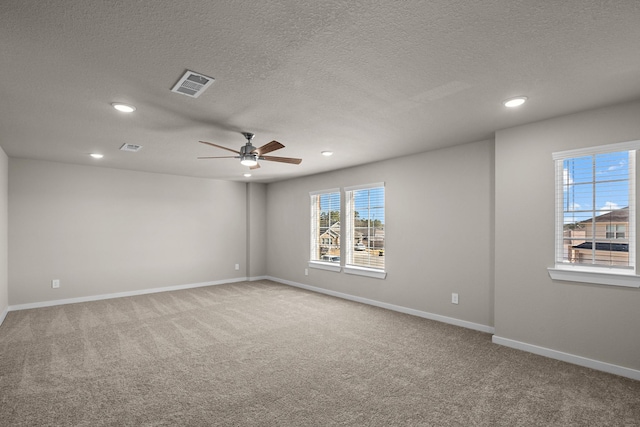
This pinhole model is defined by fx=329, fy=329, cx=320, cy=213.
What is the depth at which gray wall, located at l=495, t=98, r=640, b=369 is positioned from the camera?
10.0 ft

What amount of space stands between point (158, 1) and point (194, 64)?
0.64m

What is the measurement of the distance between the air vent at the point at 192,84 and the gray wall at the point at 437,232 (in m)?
3.48

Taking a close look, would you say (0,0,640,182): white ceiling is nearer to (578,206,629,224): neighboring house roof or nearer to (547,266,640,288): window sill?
(578,206,629,224): neighboring house roof

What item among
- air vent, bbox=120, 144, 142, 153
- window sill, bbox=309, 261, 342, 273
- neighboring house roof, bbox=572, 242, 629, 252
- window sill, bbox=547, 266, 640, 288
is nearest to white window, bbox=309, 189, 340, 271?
window sill, bbox=309, 261, 342, 273

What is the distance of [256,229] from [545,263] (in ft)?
20.5

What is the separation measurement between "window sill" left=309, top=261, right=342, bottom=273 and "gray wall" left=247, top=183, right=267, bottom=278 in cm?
185

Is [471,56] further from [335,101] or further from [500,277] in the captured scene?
[500,277]

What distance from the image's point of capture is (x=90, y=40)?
1964 mm

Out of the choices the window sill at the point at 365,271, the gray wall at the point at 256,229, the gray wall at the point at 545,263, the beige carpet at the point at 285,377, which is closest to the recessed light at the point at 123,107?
the beige carpet at the point at 285,377

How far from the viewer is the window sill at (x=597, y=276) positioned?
2.99 meters

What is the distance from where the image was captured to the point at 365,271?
19.2 feet

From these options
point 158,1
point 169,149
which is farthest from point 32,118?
point 158,1

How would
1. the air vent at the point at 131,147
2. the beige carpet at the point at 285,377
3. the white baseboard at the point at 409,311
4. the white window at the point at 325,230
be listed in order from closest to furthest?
1. the beige carpet at the point at 285,377
2. the white baseboard at the point at 409,311
3. the air vent at the point at 131,147
4. the white window at the point at 325,230

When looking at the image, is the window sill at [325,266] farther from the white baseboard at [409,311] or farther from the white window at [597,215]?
the white window at [597,215]
